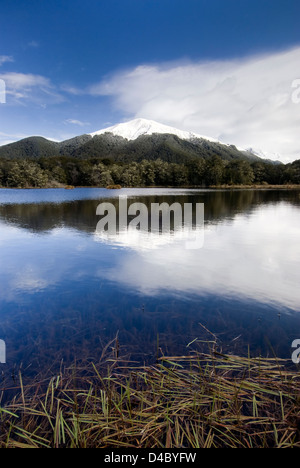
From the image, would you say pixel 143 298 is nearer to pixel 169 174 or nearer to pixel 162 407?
pixel 162 407

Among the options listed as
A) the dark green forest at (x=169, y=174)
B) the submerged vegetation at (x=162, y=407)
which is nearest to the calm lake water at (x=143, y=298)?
the submerged vegetation at (x=162, y=407)

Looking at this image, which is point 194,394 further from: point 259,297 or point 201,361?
point 259,297

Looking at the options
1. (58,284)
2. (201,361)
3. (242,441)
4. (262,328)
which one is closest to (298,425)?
(242,441)

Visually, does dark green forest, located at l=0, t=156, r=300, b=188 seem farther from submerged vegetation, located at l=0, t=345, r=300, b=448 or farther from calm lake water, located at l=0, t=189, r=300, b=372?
submerged vegetation, located at l=0, t=345, r=300, b=448

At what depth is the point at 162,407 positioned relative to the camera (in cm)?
453

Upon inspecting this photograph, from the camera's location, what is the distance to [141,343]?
681 centimetres

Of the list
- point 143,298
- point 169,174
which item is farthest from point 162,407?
point 169,174

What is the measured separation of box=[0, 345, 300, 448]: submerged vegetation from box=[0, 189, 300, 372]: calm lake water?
84 centimetres

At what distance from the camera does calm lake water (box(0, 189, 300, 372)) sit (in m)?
6.86

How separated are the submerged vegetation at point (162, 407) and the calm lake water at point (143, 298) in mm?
840

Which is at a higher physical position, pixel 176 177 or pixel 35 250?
pixel 176 177

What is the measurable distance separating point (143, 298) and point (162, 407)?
538cm

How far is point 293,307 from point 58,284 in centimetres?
1023

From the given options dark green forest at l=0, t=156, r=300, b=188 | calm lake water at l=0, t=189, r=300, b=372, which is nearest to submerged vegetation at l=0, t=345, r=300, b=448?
calm lake water at l=0, t=189, r=300, b=372
